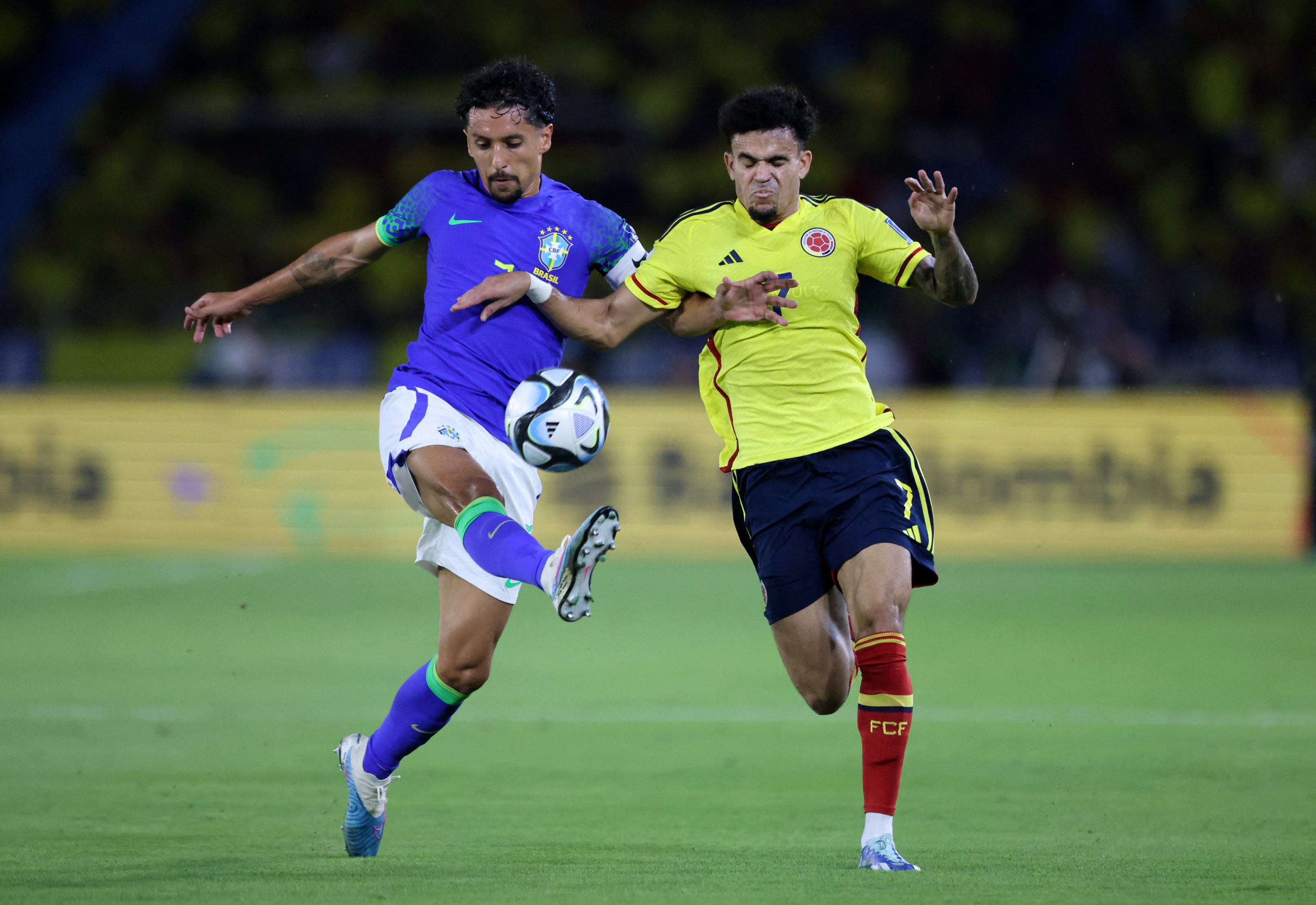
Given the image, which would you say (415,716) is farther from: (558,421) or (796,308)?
(796,308)

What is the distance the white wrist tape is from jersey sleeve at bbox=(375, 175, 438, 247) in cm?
Answer: 50

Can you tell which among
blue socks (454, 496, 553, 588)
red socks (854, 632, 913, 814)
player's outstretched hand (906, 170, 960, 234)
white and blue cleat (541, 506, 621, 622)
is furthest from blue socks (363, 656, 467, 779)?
player's outstretched hand (906, 170, 960, 234)

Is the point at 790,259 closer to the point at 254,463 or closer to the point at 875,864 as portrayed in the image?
the point at 875,864

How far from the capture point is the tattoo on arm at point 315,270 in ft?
17.6

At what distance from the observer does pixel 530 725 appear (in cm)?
754

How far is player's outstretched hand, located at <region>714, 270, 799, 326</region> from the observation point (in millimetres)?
4934

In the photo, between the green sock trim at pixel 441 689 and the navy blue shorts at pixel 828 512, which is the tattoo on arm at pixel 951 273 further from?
the green sock trim at pixel 441 689

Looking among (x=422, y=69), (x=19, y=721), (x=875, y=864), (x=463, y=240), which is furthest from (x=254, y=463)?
(x=875, y=864)

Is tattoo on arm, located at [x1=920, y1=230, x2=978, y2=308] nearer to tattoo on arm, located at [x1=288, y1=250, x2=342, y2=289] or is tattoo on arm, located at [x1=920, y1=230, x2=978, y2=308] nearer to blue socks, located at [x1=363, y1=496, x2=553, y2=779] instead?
blue socks, located at [x1=363, y1=496, x2=553, y2=779]

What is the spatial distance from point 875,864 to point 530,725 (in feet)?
11.1

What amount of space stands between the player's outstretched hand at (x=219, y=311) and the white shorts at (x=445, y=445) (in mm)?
602

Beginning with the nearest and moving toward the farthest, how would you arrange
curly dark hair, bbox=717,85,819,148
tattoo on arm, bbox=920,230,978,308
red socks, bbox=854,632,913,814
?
red socks, bbox=854,632,913,814
tattoo on arm, bbox=920,230,978,308
curly dark hair, bbox=717,85,819,148

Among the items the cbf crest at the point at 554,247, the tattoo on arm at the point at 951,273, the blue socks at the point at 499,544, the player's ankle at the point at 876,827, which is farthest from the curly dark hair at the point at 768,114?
the player's ankle at the point at 876,827

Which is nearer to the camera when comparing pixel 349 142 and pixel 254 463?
pixel 254 463
